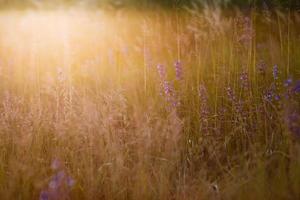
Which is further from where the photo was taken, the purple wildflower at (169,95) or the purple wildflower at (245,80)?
the purple wildflower at (245,80)

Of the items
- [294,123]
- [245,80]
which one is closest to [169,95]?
[245,80]

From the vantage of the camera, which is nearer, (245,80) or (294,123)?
(294,123)

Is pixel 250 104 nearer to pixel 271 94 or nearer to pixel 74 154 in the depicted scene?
pixel 271 94

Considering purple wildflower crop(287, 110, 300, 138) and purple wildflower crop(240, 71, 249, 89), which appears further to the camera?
purple wildflower crop(240, 71, 249, 89)

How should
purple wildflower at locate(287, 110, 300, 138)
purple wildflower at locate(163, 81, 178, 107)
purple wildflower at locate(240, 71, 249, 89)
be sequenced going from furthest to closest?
purple wildflower at locate(240, 71, 249, 89) < purple wildflower at locate(163, 81, 178, 107) < purple wildflower at locate(287, 110, 300, 138)

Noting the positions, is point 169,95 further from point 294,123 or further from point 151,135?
point 294,123

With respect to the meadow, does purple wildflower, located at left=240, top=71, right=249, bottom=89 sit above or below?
above

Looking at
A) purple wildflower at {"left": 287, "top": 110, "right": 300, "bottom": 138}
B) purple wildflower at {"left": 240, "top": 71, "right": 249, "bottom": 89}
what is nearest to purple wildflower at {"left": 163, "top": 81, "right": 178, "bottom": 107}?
purple wildflower at {"left": 240, "top": 71, "right": 249, "bottom": 89}

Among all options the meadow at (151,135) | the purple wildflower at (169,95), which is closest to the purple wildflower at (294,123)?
the meadow at (151,135)

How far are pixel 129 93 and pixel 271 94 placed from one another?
43.9 inches

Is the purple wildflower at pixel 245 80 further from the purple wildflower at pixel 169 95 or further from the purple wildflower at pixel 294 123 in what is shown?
the purple wildflower at pixel 294 123

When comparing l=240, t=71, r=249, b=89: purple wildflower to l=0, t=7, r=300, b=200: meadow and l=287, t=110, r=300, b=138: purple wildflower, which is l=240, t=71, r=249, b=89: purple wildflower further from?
l=287, t=110, r=300, b=138: purple wildflower

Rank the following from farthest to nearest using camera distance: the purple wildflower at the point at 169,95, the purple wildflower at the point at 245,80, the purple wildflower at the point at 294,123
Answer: the purple wildflower at the point at 245,80 < the purple wildflower at the point at 169,95 < the purple wildflower at the point at 294,123

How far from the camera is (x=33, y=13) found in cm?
593
